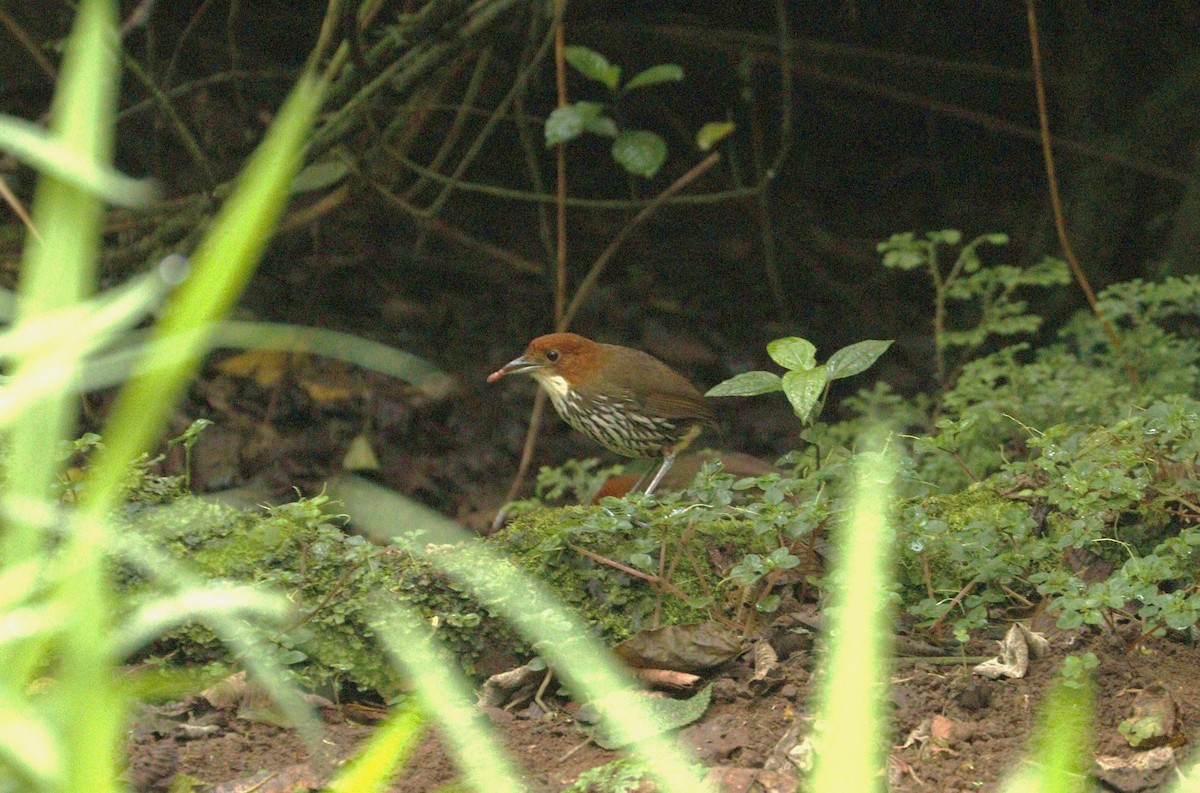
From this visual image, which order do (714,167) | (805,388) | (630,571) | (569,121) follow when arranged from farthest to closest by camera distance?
(714,167), (569,121), (805,388), (630,571)

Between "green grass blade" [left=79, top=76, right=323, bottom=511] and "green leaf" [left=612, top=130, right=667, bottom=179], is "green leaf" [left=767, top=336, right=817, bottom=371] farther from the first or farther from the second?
"green leaf" [left=612, top=130, right=667, bottom=179]

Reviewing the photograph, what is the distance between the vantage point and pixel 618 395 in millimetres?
4348

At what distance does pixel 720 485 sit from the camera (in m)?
2.74

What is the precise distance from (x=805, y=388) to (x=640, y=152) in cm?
225

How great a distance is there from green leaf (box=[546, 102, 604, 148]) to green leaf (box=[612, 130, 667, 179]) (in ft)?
0.61

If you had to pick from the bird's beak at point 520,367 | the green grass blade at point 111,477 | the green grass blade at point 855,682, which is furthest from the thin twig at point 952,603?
the bird's beak at point 520,367

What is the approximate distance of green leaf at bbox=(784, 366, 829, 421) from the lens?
2914 millimetres

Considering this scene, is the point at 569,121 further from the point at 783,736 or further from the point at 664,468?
the point at 783,736

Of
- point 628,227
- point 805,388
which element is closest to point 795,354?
point 805,388

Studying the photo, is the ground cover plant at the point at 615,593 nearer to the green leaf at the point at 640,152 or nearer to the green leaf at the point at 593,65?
the green leaf at the point at 640,152

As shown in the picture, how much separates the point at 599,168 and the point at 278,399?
89.8 inches

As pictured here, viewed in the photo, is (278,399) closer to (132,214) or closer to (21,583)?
(132,214)

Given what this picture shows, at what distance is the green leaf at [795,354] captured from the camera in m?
3.01

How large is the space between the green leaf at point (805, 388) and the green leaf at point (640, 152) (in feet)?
7.01
